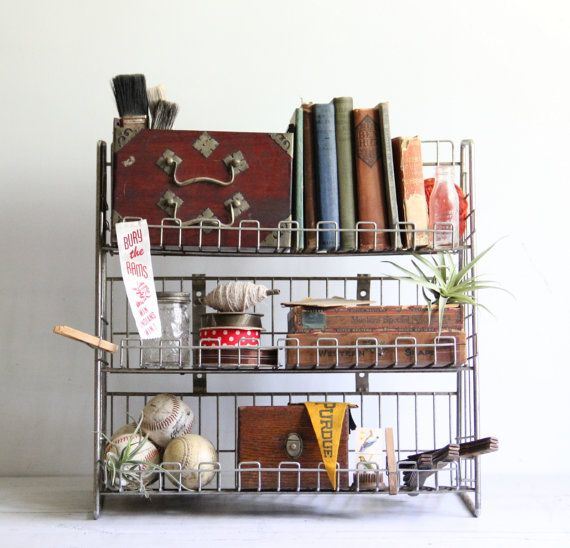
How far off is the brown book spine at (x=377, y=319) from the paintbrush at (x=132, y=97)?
0.49 meters

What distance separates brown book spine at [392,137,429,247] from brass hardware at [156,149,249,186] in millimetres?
311

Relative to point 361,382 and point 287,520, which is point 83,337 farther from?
point 361,382

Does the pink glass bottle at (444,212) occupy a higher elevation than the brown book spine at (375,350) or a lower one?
higher

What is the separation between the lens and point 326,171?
5.46ft

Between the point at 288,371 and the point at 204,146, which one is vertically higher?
the point at 204,146

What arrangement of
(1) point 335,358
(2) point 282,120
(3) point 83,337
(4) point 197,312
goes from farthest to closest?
(2) point 282,120, (4) point 197,312, (1) point 335,358, (3) point 83,337

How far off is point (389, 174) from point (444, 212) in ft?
0.43

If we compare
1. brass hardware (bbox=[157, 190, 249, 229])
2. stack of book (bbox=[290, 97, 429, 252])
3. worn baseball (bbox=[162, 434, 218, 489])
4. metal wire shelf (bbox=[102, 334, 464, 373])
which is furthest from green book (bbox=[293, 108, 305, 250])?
worn baseball (bbox=[162, 434, 218, 489])

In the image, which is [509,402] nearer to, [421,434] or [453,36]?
[421,434]

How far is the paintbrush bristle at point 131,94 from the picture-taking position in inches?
64.1

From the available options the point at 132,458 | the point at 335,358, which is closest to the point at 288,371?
the point at 335,358

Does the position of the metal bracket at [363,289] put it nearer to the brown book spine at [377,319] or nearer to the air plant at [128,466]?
the brown book spine at [377,319]

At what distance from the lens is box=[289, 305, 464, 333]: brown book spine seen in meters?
1.60

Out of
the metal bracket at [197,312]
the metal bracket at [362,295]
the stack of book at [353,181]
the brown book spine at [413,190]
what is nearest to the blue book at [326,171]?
the stack of book at [353,181]
